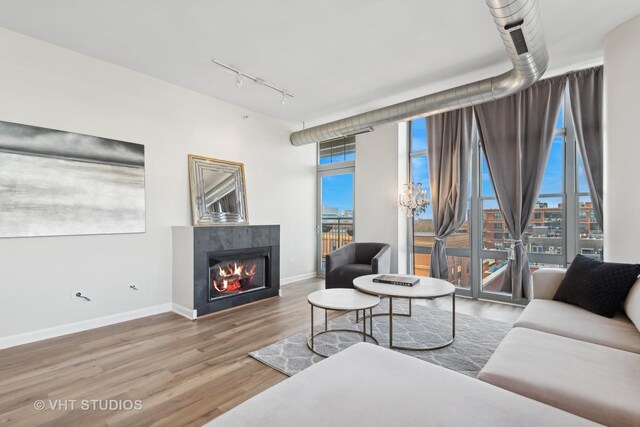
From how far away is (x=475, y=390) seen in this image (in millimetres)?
1220

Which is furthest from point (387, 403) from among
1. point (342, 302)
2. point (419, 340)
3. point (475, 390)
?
point (419, 340)

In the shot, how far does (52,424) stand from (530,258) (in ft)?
16.1

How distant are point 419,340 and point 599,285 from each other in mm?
1467

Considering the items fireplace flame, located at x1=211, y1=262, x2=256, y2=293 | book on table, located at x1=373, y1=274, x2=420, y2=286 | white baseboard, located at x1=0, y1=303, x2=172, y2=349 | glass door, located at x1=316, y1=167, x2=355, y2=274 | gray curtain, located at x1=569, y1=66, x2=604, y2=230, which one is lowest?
white baseboard, located at x1=0, y1=303, x2=172, y2=349

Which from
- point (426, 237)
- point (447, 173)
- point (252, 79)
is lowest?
point (426, 237)

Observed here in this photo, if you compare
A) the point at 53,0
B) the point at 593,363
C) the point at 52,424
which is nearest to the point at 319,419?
the point at 593,363

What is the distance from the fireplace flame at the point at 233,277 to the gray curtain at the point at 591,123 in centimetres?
436

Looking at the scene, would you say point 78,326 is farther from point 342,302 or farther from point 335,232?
point 335,232

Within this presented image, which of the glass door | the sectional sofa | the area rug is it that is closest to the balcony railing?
the glass door

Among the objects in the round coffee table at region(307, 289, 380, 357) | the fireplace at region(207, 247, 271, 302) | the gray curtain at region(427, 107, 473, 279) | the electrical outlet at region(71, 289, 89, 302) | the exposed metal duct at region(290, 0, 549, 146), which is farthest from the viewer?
the gray curtain at region(427, 107, 473, 279)

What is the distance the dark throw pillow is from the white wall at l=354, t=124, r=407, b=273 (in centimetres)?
259

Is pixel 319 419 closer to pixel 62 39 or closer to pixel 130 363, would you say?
pixel 130 363

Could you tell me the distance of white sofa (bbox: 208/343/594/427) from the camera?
1033mm

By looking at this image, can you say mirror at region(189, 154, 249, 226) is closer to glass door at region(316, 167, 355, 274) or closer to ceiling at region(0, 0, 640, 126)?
ceiling at region(0, 0, 640, 126)
